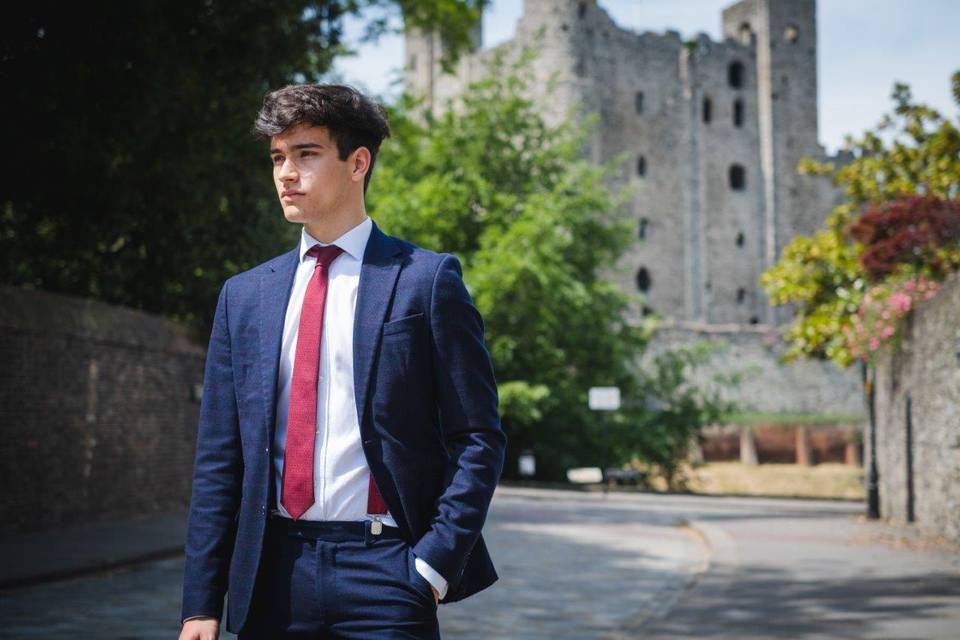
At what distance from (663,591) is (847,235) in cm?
1189

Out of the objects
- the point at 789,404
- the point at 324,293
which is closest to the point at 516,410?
the point at 324,293

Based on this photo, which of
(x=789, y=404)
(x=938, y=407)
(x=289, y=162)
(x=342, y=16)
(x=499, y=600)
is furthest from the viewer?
(x=789, y=404)

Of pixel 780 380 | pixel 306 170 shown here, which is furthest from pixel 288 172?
pixel 780 380

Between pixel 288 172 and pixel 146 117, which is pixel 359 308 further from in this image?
pixel 146 117

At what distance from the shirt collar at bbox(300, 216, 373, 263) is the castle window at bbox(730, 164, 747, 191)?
72.7 meters

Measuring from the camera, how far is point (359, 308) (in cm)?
276

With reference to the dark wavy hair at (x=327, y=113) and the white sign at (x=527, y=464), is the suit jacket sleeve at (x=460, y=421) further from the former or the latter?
the white sign at (x=527, y=464)

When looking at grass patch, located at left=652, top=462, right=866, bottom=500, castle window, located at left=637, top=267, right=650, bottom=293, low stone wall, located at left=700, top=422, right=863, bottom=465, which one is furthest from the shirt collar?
castle window, located at left=637, top=267, right=650, bottom=293

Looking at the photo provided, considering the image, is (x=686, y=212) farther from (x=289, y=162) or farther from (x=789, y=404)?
(x=289, y=162)

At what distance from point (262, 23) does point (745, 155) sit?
6326cm

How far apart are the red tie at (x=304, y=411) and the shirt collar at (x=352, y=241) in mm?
113

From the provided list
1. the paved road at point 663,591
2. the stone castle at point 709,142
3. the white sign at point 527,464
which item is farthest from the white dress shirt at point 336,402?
the stone castle at point 709,142

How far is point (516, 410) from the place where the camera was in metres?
30.6

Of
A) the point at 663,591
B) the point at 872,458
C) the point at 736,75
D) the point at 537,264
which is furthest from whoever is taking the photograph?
the point at 736,75
